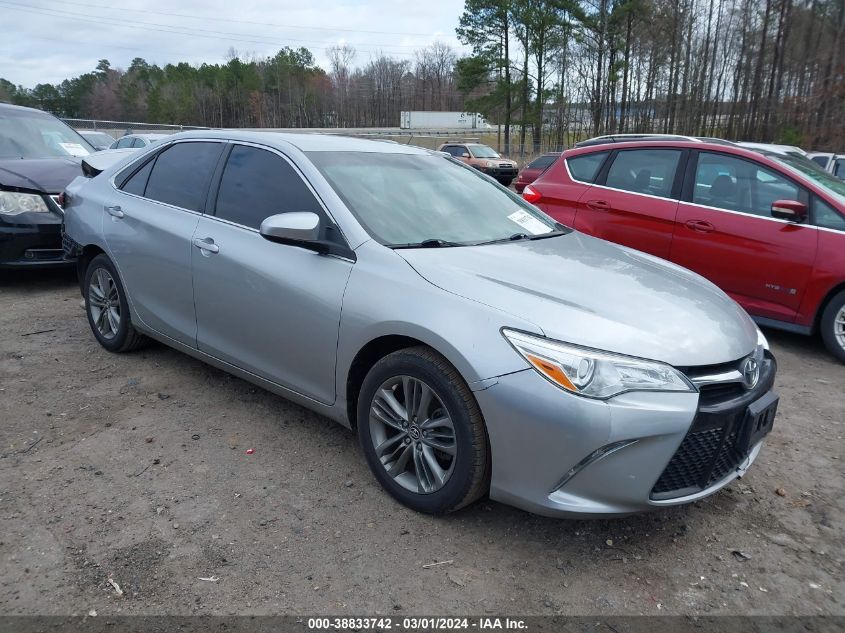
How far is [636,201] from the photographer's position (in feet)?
20.5

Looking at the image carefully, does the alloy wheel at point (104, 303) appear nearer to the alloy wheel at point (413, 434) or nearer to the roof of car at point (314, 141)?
the roof of car at point (314, 141)

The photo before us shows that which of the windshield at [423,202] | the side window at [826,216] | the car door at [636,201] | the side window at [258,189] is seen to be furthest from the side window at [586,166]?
the side window at [258,189]

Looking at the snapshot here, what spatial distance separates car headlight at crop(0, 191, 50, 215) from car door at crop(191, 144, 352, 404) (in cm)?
372

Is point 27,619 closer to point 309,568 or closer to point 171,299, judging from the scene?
point 309,568

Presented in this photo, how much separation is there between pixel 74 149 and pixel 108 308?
A: 13.8 ft

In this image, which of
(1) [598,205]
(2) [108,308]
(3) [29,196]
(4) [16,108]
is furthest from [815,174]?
(4) [16,108]

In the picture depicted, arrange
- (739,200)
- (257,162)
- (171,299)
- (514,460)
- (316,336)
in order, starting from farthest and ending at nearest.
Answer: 1. (739,200)
2. (171,299)
3. (257,162)
4. (316,336)
5. (514,460)

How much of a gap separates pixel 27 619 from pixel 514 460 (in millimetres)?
1810

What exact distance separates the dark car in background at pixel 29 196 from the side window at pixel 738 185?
20.7 ft

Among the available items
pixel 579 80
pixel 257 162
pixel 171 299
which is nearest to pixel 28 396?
pixel 171 299

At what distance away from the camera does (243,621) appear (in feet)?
7.27

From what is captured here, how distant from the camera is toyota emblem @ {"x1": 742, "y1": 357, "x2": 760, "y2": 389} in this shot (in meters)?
2.68

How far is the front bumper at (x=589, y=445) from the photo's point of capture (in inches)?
91.1

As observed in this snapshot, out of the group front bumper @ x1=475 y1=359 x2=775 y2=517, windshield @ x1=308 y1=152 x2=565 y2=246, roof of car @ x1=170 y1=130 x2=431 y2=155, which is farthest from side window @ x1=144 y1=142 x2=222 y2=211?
front bumper @ x1=475 y1=359 x2=775 y2=517
